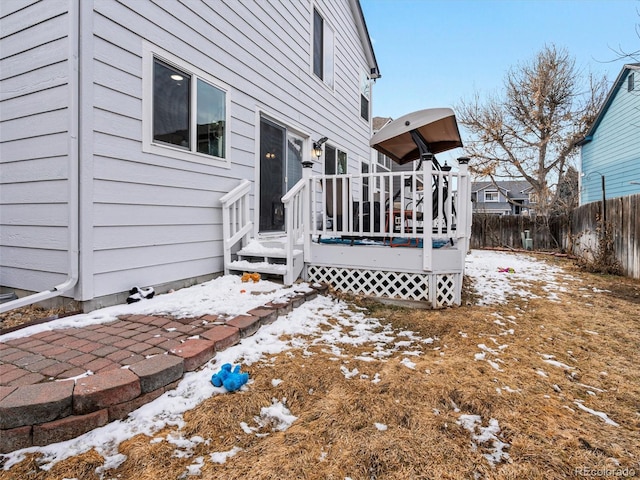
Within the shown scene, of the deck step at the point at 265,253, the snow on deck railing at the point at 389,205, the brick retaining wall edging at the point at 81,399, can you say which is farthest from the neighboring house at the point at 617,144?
the brick retaining wall edging at the point at 81,399

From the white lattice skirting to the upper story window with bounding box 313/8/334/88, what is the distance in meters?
A: 4.86

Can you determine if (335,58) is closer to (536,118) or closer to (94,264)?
(94,264)

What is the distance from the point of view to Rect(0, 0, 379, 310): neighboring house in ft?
9.42

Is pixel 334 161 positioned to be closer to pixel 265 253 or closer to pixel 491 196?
pixel 265 253

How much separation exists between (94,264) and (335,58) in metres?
7.18

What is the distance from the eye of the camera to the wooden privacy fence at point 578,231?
6.24m

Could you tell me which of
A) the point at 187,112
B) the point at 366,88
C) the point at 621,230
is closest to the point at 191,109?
the point at 187,112

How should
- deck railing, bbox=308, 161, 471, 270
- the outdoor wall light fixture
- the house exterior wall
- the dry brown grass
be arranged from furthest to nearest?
the outdoor wall light fixture, deck railing, bbox=308, 161, 471, 270, the house exterior wall, the dry brown grass

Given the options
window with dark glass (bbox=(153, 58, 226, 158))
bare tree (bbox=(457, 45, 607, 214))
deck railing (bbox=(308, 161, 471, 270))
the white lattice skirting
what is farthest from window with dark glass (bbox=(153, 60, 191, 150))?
bare tree (bbox=(457, 45, 607, 214))

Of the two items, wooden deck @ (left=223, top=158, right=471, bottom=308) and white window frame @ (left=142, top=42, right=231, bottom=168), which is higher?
white window frame @ (left=142, top=42, right=231, bottom=168)

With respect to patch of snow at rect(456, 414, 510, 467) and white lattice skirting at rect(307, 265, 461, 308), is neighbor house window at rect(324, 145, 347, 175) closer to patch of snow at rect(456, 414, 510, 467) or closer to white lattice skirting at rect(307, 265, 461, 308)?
white lattice skirting at rect(307, 265, 461, 308)

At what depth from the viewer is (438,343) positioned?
287cm

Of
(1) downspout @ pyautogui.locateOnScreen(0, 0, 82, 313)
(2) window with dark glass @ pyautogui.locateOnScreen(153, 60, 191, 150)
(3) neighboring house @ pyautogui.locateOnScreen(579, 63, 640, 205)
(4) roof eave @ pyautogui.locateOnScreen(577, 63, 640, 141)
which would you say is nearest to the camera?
(1) downspout @ pyautogui.locateOnScreen(0, 0, 82, 313)

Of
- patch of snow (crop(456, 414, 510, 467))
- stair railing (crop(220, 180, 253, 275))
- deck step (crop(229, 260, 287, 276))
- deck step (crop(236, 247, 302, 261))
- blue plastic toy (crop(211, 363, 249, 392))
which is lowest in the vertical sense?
patch of snow (crop(456, 414, 510, 467))
